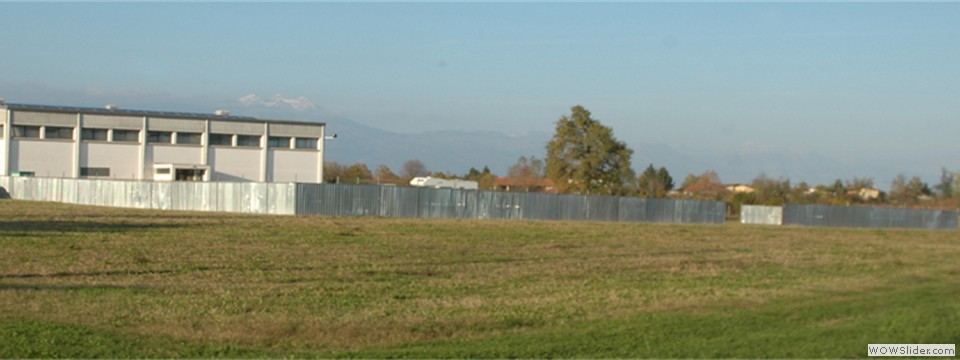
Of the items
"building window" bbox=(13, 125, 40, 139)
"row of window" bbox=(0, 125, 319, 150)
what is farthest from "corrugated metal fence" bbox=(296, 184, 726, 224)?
"building window" bbox=(13, 125, 40, 139)

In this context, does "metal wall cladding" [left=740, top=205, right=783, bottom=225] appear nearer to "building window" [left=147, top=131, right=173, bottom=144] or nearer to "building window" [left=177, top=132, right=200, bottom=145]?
"building window" [left=177, top=132, right=200, bottom=145]

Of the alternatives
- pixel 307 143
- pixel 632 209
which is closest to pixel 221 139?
pixel 307 143

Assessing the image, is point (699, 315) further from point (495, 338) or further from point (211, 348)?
point (211, 348)

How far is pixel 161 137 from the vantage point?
258 ft

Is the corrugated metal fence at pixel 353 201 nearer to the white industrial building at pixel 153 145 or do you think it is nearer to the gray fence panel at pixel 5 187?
the gray fence panel at pixel 5 187

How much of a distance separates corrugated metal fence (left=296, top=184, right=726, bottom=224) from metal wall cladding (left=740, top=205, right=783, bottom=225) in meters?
7.56

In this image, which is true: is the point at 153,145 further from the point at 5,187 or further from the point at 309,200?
the point at 309,200

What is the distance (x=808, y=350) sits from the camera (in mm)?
12016

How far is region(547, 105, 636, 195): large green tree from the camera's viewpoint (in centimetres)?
8088

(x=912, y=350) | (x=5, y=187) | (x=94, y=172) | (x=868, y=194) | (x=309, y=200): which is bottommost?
(x=912, y=350)

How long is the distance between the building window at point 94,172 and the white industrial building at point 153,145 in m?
0.07

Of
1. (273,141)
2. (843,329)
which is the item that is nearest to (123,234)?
(843,329)

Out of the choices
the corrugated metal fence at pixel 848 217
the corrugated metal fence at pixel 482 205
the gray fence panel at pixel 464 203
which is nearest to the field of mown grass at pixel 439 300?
the corrugated metal fence at pixel 482 205

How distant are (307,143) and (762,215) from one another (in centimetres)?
3649
